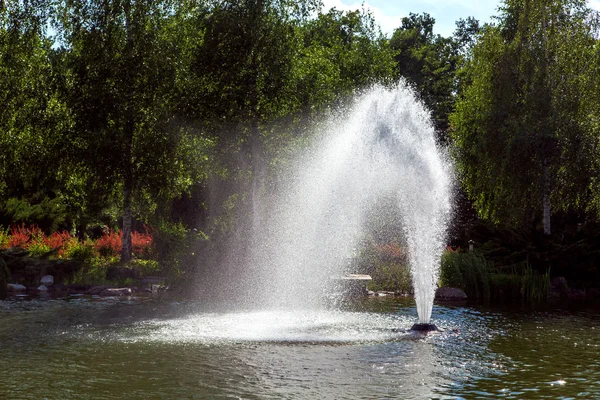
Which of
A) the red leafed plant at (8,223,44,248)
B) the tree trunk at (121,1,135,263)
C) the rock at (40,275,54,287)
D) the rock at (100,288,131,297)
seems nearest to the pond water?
the rock at (100,288,131,297)

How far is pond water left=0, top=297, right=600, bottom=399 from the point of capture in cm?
1075

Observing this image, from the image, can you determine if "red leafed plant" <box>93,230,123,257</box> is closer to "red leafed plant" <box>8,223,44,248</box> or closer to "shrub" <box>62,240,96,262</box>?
"shrub" <box>62,240,96,262</box>

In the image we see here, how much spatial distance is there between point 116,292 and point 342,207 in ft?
27.4

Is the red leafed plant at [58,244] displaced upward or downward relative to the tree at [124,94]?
downward

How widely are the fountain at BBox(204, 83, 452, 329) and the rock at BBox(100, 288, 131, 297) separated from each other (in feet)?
11.5

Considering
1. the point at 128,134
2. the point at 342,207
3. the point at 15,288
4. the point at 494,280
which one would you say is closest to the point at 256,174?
the point at 128,134

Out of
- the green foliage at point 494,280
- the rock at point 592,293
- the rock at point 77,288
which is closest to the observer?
the green foliage at point 494,280

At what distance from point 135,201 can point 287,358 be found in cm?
1894

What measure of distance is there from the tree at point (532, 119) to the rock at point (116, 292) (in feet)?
52.5

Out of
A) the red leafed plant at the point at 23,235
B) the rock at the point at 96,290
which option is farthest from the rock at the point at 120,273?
the red leafed plant at the point at 23,235

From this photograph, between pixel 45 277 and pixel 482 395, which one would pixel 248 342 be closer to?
pixel 482 395

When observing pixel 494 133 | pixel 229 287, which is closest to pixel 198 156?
pixel 229 287

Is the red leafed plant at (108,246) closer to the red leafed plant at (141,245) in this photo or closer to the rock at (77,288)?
the red leafed plant at (141,245)

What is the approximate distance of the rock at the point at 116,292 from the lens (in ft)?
78.3
